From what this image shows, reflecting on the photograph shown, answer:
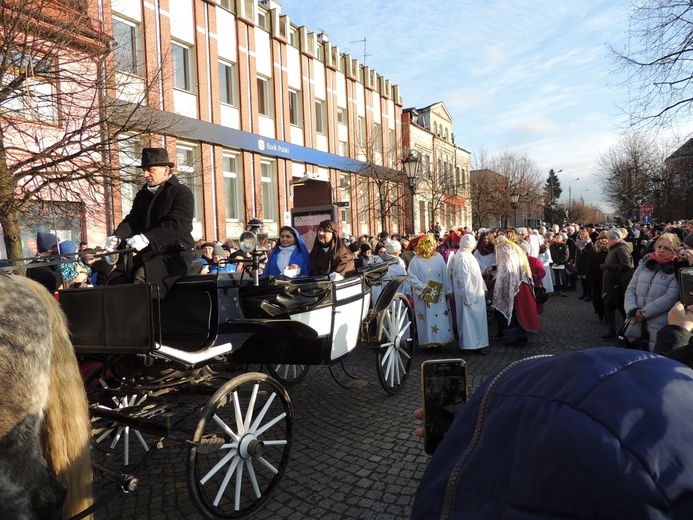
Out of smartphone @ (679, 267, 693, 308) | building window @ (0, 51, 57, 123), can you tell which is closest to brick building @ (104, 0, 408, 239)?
building window @ (0, 51, 57, 123)

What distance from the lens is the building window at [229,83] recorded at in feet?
60.1

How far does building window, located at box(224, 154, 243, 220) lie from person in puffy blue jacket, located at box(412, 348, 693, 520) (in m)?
18.5

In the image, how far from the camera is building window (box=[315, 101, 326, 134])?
2400cm

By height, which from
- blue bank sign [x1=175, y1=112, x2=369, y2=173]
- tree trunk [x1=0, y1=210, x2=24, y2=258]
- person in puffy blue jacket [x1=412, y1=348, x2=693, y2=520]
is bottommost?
person in puffy blue jacket [x1=412, y1=348, x2=693, y2=520]

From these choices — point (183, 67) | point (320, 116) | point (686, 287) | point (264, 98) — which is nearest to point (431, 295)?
point (686, 287)

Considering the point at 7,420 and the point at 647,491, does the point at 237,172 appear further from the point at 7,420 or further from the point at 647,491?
the point at 647,491

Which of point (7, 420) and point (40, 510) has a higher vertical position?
point (7, 420)

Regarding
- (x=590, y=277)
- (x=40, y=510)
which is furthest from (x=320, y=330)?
(x=590, y=277)

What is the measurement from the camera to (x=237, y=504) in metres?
3.09

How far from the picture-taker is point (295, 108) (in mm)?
22406

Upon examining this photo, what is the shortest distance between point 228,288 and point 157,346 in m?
0.77

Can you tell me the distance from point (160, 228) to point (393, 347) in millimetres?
3174

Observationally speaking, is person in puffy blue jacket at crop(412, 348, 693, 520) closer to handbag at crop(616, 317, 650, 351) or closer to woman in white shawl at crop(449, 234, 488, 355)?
handbag at crop(616, 317, 650, 351)

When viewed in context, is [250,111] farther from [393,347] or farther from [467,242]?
[393,347]
